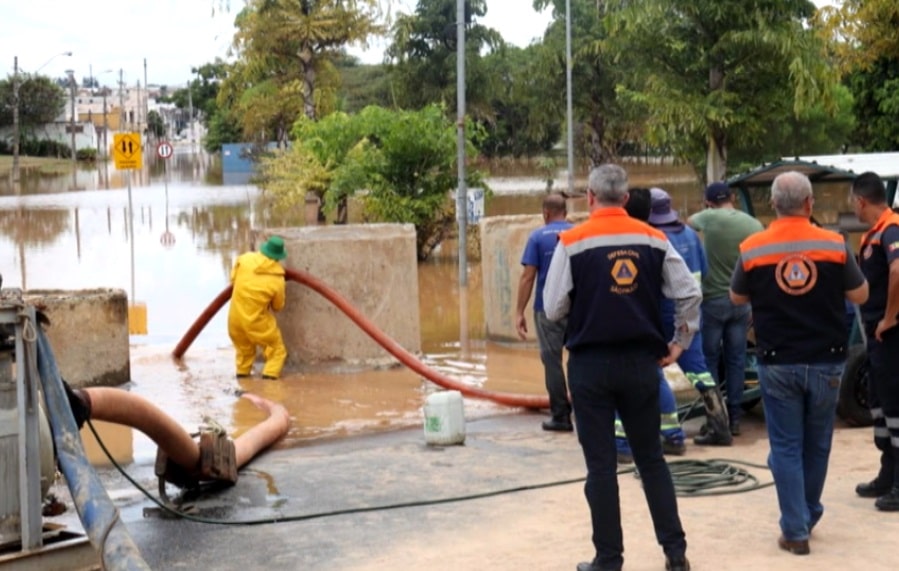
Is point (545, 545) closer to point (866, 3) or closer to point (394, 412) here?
point (394, 412)

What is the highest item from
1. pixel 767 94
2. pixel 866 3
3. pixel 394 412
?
pixel 866 3

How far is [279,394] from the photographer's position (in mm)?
12133

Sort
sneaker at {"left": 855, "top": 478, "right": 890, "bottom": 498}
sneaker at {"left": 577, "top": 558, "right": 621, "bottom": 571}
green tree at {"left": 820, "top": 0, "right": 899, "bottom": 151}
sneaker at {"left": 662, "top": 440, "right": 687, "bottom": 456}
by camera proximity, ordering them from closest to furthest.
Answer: sneaker at {"left": 577, "top": 558, "right": 621, "bottom": 571} < sneaker at {"left": 855, "top": 478, "right": 890, "bottom": 498} < sneaker at {"left": 662, "top": 440, "right": 687, "bottom": 456} < green tree at {"left": 820, "top": 0, "right": 899, "bottom": 151}

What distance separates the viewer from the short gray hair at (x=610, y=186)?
19.7ft

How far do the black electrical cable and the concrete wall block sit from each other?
689 centimetres

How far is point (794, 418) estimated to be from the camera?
6.35 m

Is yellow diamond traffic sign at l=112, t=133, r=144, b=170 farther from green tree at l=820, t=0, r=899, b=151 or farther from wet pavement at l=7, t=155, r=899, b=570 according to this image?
green tree at l=820, t=0, r=899, b=151

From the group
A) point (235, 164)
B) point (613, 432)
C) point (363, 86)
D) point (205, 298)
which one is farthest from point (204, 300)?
point (363, 86)

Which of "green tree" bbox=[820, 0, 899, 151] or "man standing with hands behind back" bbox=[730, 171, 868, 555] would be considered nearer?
"man standing with hands behind back" bbox=[730, 171, 868, 555]

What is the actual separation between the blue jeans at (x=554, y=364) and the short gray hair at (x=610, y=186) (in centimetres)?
345

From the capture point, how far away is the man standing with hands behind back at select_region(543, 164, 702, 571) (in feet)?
19.1

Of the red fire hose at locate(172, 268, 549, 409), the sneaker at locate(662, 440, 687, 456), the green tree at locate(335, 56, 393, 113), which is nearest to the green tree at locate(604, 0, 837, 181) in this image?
the red fire hose at locate(172, 268, 549, 409)

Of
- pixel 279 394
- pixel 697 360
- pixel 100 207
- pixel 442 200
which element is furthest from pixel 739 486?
pixel 100 207

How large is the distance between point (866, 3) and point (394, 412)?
18877 mm
